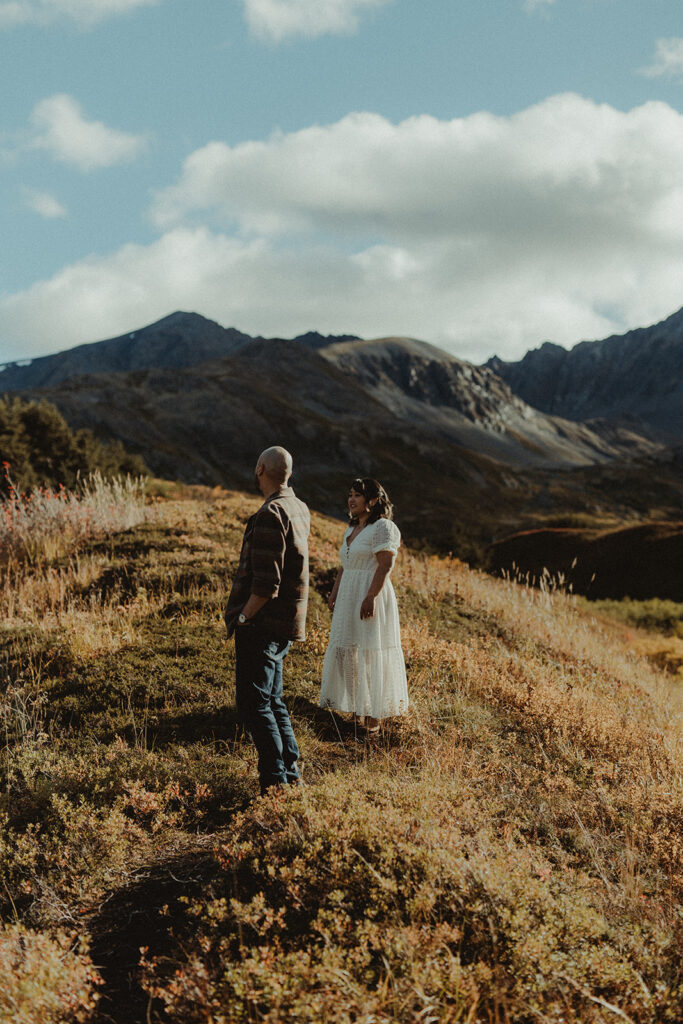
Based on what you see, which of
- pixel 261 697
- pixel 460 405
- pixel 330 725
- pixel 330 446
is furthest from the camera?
pixel 460 405

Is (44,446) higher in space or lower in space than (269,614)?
higher

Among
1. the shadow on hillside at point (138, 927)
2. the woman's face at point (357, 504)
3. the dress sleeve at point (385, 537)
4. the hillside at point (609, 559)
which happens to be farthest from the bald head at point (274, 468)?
the hillside at point (609, 559)

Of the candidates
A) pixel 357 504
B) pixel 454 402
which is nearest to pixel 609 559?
pixel 357 504

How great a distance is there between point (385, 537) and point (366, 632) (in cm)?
83

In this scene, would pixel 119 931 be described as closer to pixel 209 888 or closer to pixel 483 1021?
pixel 209 888

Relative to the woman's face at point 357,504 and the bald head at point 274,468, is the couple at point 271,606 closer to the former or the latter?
the bald head at point 274,468

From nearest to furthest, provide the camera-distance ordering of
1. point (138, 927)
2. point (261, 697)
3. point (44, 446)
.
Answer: point (138, 927) → point (261, 697) → point (44, 446)

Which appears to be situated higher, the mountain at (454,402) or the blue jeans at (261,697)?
the mountain at (454,402)

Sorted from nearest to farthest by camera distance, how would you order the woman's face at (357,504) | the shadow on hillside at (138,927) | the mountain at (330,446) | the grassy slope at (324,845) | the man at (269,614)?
the grassy slope at (324,845) < the shadow on hillside at (138,927) < the man at (269,614) < the woman's face at (357,504) < the mountain at (330,446)

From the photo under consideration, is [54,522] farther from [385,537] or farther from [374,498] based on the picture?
[385,537]

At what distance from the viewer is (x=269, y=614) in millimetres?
3943

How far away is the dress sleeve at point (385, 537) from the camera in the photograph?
4893mm

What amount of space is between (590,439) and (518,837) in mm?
183661

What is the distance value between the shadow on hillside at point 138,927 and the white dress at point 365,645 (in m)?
1.90
